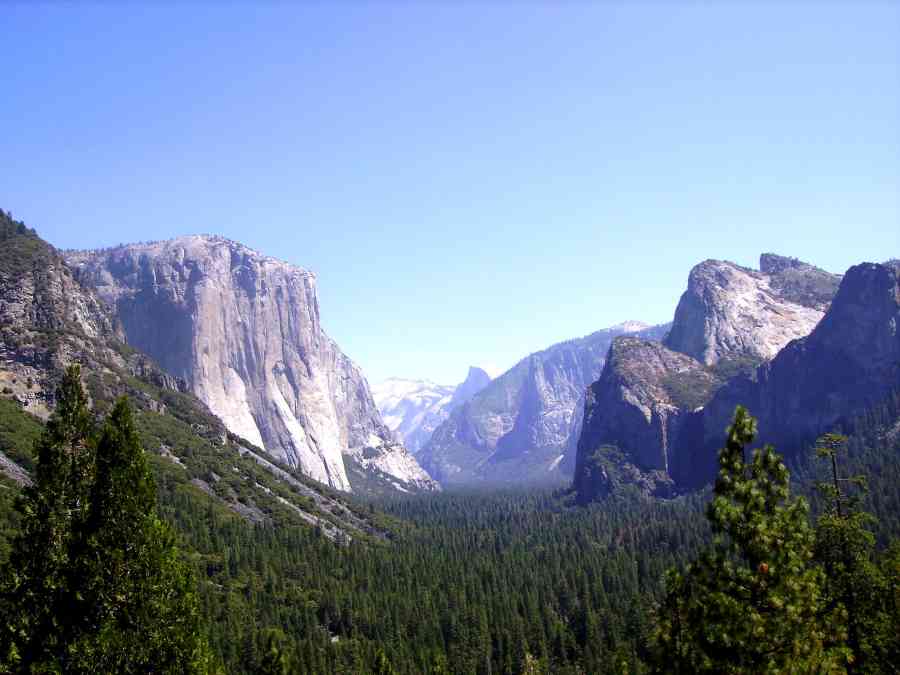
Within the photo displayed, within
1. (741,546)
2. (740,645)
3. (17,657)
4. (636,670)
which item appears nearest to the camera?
(740,645)

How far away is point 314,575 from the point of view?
132375 millimetres

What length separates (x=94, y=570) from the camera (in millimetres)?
26141

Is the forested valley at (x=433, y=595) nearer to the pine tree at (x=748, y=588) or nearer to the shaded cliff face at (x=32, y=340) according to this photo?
the pine tree at (x=748, y=588)

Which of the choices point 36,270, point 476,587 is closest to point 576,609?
point 476,587

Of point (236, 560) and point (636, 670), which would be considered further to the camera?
point (236, 560)

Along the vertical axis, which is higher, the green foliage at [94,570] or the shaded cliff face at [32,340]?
the shaded cliff face at [32,340]

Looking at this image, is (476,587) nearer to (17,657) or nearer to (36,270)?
(17,657)

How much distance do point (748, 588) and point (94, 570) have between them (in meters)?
24.1

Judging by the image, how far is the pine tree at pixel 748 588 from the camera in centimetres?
1842

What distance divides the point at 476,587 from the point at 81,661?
371ft

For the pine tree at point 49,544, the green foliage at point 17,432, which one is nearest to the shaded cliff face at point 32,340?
the green foliage at point 17,432

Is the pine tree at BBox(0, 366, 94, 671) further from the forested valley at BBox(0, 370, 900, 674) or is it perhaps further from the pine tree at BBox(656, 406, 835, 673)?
the pine tree at BBox(656, 406, 835, 673)

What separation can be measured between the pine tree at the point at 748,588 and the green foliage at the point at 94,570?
19.5 m

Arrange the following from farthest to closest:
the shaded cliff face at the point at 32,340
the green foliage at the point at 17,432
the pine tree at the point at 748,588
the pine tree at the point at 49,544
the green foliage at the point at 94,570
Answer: the shaded cliff face at the point at 32,340
the green foliage at the point at 17,432
the green foliage at the point at 94,570
the pine tree at the point at 49,544
the pine tree at the point at 748,588
